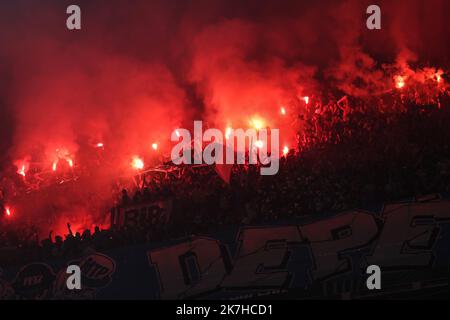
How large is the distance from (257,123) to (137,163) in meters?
2.57

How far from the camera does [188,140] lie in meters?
10.6

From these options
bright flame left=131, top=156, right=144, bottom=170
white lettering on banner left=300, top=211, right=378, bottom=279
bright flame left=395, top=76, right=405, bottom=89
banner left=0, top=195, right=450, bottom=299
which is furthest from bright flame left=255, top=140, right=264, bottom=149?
bright flame left=395, top=76, right=405, bottom=89

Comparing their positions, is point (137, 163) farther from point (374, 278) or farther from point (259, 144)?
point (374, 278)

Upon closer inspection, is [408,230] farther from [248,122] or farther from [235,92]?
[235,92]

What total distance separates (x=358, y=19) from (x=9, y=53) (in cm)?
770

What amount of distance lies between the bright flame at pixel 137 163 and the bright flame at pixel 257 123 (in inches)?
93.1

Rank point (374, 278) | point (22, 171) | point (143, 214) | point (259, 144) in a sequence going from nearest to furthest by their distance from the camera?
1. point (374, 278)
2. point (143, 214)
3. point (259, 144)
4. point (22, 171)

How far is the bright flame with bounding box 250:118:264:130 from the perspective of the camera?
10.2 m

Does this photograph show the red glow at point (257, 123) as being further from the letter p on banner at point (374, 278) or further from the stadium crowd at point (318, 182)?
the letter p on banner at point (374, 278)

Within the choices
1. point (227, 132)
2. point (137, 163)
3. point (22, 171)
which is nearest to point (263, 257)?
point (227, 132)

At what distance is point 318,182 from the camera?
7.83 metres

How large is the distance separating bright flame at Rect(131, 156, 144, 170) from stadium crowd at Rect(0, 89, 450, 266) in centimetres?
158

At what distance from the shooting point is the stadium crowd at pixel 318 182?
753cm

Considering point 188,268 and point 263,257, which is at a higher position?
point 263,257
